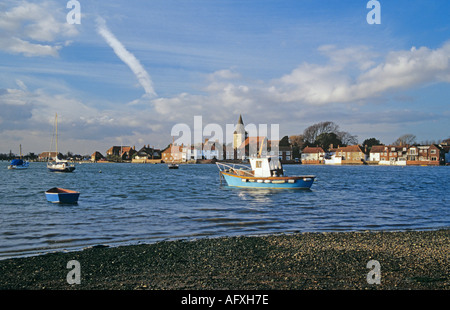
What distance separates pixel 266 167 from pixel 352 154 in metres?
130

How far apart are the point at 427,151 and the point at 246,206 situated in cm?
14014

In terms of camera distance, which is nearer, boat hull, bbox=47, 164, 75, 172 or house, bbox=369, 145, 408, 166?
boat hull, bbox=47, 164, 75, 172

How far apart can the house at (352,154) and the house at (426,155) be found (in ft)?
58.8

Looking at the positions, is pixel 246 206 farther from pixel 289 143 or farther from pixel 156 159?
pixel 156 159

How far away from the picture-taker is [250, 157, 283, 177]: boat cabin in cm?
4116

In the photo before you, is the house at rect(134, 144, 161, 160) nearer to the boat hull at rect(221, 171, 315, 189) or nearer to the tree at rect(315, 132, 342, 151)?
the tree at rect(315, 132, 342, 151)

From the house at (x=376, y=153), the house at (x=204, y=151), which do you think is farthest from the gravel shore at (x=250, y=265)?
the house at (x=204, y=151)

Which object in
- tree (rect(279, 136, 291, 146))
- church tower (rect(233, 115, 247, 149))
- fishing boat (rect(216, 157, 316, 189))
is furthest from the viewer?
church tower (rect(233, 115, 247, 149))

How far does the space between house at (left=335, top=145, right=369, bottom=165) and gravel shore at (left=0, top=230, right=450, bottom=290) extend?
151759 millimetres

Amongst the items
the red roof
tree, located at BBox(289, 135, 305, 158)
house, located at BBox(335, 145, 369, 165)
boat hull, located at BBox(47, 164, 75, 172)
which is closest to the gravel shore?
boat hull, located at BBox(47, 164, 75, 172)

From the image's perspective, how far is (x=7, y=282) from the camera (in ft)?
28.9

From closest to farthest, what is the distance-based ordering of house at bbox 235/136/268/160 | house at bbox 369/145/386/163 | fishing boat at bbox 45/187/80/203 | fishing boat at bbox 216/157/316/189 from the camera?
1. fishing boat at bbox 45/187/80/203
2. fishing boat at bbox 216/157/316/189
3. house at bbox 369/145/386/163
4. house at bbox 235/136/268/160

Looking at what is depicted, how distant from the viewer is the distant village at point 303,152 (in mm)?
145625

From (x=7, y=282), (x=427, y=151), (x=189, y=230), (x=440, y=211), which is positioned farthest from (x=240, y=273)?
(x=427, y=151)
